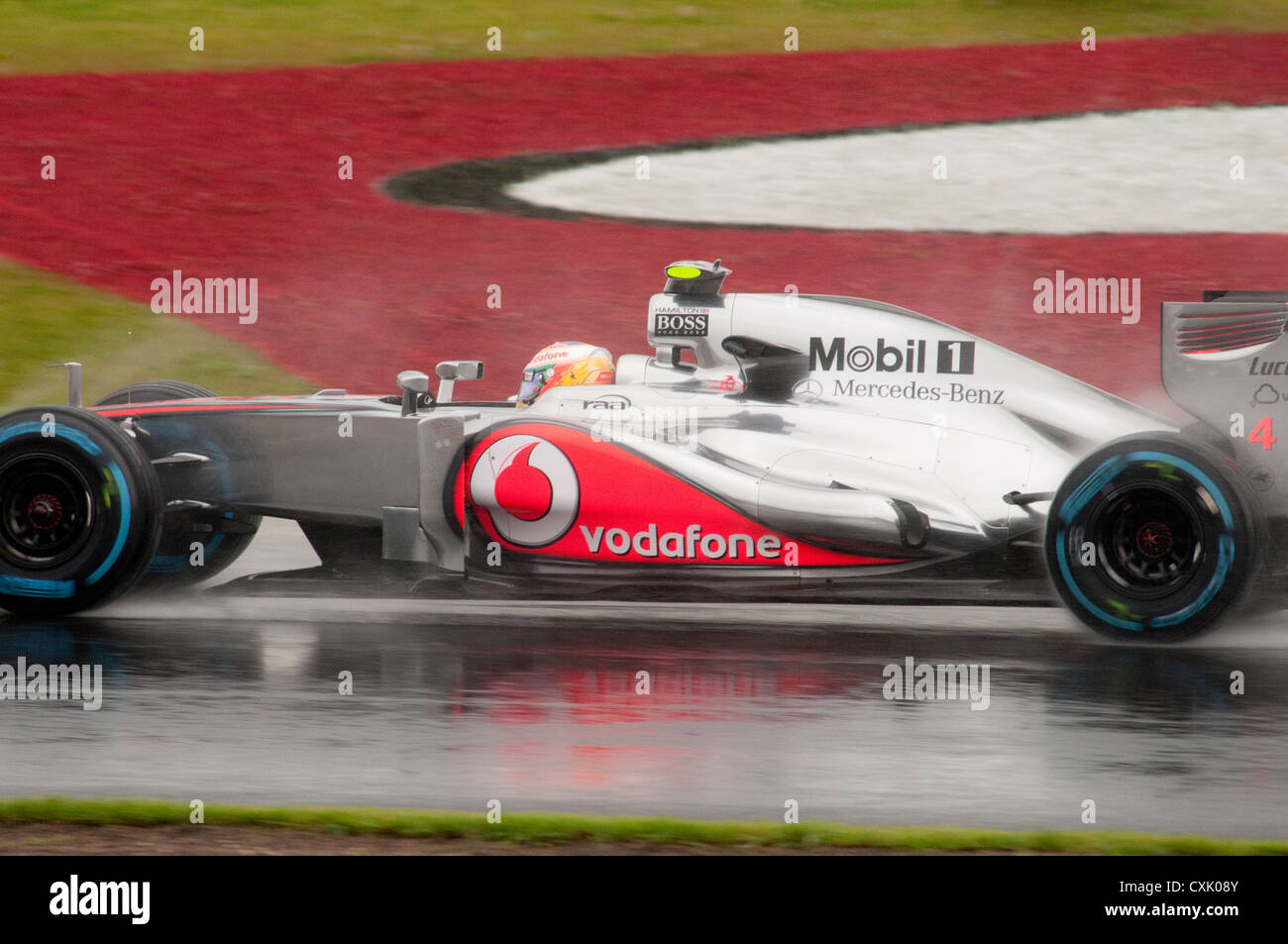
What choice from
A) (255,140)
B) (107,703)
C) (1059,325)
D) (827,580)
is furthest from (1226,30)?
(107,703)

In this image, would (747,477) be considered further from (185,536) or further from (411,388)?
(185,536)

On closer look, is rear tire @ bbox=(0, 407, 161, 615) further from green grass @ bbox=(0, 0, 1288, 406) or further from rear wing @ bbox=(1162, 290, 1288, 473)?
green grass @ bbox=(0, 0, 1288, 406)

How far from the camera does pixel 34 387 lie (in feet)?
42.1

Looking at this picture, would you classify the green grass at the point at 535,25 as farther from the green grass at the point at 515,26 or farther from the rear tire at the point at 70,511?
the rear tire at the point at 70,511

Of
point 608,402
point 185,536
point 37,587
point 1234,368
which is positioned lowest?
point 37,587

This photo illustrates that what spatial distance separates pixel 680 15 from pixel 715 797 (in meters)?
18.2

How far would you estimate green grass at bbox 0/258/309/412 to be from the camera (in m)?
13.1

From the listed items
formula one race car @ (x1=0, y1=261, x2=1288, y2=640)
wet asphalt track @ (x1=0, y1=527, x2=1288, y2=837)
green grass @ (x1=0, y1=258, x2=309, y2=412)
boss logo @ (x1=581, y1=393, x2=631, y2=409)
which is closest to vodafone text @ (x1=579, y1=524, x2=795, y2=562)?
formula one race car @ (x1=0, y1=261, x2=1288, y2=640)

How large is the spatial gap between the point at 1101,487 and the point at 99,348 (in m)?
10.0

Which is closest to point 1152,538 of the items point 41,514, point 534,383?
point 534,383

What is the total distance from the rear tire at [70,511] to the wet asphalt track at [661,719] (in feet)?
0.60

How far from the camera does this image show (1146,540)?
20.0ft

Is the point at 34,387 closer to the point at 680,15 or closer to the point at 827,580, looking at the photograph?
the point at 827,580

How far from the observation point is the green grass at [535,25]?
2019 centimetres
